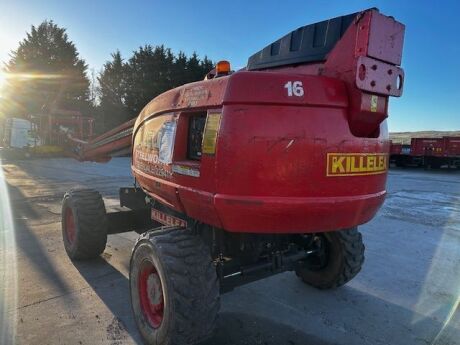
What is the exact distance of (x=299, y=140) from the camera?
2217mm

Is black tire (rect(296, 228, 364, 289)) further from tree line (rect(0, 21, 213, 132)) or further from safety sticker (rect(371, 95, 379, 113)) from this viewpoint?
tree line (rect(0, 21, 213, 132))

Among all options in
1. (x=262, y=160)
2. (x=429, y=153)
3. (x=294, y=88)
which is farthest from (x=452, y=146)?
(x=262, y=160)

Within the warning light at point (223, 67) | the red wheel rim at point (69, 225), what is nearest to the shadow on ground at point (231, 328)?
the red wheel rim at point (69, 225)

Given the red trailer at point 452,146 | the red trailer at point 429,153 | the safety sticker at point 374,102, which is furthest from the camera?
the red trailer at point 429,153

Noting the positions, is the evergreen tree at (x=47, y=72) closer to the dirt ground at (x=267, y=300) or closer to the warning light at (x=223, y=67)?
the dirt ground at (x=267, y=300)

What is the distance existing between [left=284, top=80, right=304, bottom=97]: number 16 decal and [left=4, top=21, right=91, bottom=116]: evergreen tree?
31.2 m

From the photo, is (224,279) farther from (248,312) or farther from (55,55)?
(55,55)

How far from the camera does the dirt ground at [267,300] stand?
3.12m

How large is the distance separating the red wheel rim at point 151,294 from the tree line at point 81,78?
26.1m

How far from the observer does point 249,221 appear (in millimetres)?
2279

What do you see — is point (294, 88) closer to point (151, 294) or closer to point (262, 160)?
point (262, 160)

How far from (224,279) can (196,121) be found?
1200mm

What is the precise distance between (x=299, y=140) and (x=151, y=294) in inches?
63.7

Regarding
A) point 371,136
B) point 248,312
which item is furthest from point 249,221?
point 248,312
